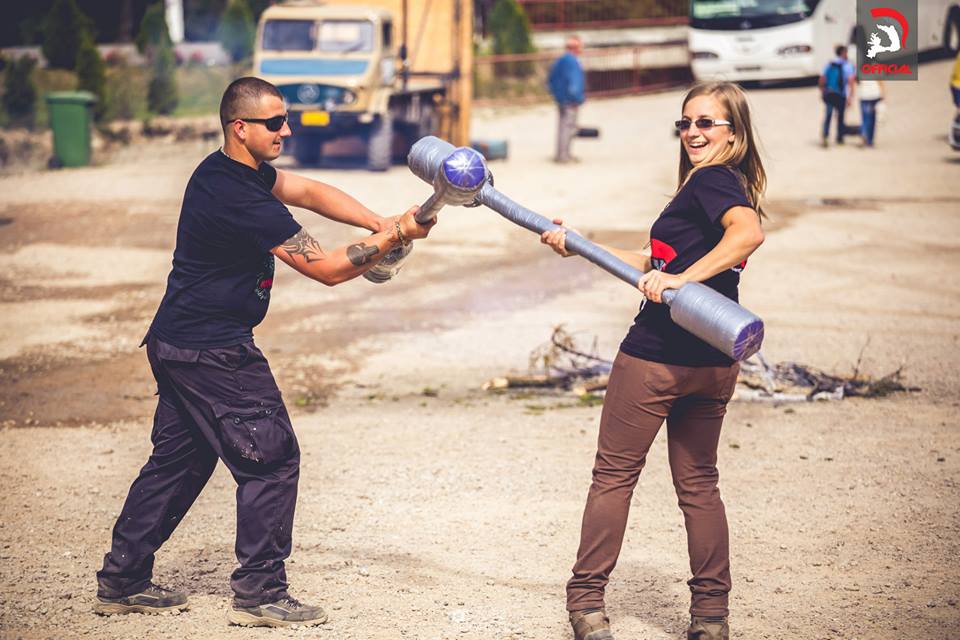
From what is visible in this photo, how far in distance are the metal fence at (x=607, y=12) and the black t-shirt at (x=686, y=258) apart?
3084 cm

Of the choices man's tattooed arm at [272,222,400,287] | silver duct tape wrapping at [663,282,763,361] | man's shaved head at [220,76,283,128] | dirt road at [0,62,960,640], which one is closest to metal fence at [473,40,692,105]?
dirt road at [0,62,960,640]

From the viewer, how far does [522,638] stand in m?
4.09

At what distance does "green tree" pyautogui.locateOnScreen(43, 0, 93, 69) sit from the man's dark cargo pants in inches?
975

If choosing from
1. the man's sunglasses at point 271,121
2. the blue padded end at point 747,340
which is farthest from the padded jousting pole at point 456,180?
the blue padded end at point 747,340

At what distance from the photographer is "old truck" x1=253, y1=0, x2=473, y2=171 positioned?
56.2 ft

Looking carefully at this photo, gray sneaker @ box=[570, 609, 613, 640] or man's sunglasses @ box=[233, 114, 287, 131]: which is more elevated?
man's sunglasses @ box=[233, 114, 287, 131]

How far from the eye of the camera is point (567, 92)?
18.1 m

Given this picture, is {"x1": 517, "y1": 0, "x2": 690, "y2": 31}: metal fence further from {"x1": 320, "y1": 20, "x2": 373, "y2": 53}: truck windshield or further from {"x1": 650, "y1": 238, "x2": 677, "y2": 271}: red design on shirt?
{"x1": 650, "y1": 238, "x2": 677, "y2": 271}: red design on shirt

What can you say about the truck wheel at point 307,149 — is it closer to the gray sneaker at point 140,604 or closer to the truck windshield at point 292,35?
the truck windshield at point 292,35

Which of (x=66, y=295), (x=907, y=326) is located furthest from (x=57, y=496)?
(x=907, y=326)

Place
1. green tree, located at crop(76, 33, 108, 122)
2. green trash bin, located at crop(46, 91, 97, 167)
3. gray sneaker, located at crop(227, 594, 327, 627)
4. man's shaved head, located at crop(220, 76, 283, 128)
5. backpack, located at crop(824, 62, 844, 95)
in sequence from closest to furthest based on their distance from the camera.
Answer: man's shaved head, located at crop(220, 76, 283, 128)
gray sneaker, located at crop(227, 594, 327, 627)
green trash bin, located at crop(46, 91, 97, 167)
backpack, located at crop(824, 62, 844, 95)
green tree, located at crop(76, 33, 108, 122)

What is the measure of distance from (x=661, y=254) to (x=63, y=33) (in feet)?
85.8

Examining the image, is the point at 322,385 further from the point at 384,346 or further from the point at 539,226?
the point at 539,226

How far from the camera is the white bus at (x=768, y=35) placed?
75.7 feet
